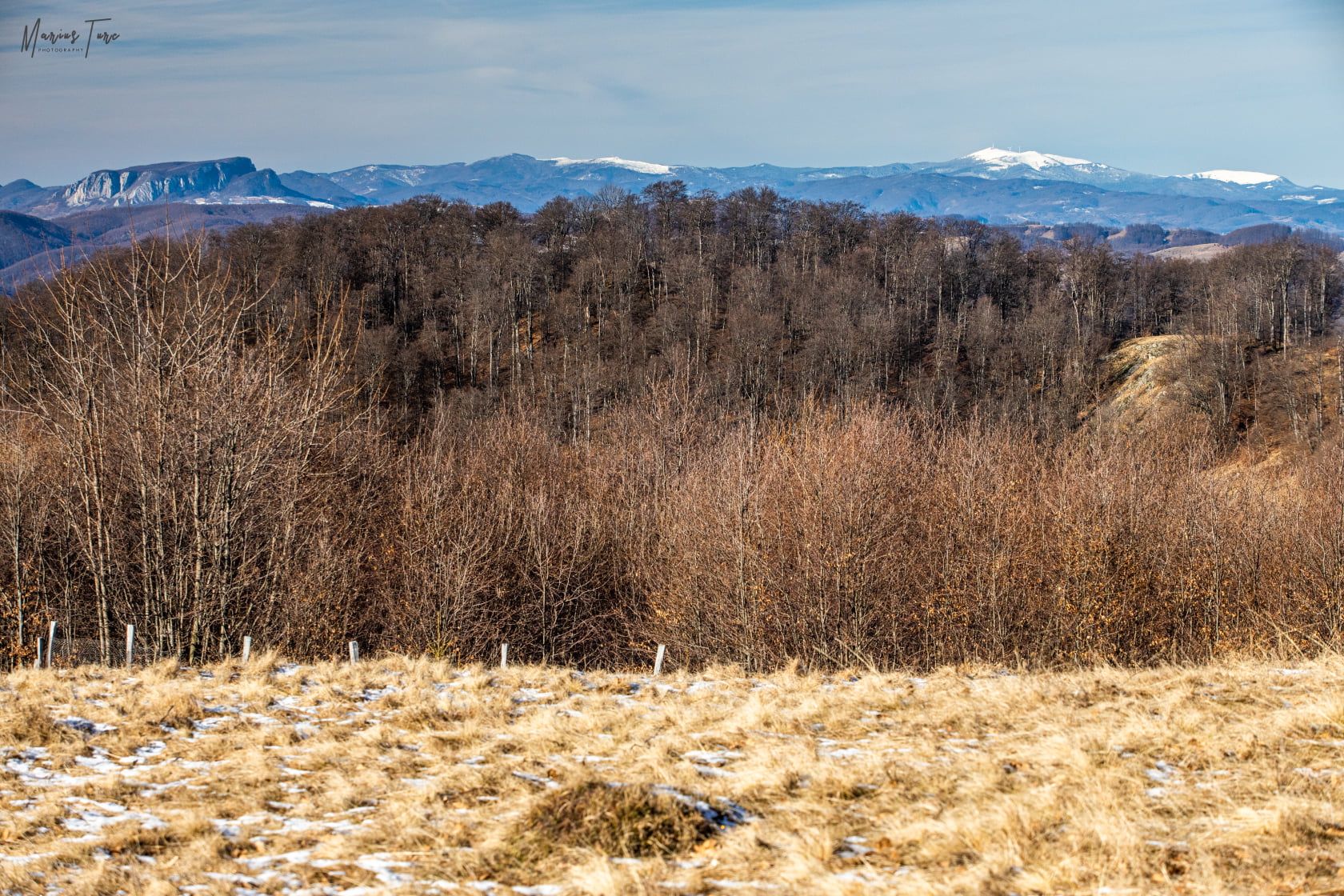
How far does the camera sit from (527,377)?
81.0 meters

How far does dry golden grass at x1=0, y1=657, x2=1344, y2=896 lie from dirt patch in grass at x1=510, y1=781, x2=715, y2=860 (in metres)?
0.02


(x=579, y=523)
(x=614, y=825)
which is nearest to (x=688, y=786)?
(x=614, y=825)

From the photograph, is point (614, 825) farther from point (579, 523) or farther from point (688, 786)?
point (579, 523)

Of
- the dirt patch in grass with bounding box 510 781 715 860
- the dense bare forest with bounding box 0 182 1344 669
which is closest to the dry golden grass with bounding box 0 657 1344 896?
the dirt patch in grass with bounding box 510 781 715 860

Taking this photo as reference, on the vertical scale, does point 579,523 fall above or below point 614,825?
below

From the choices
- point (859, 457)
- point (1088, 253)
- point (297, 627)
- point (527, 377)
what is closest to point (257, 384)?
point (297, 627)

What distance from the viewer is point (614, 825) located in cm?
650

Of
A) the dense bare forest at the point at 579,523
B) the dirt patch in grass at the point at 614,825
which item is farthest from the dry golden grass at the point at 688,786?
the dense bare forest at the point at 579,523

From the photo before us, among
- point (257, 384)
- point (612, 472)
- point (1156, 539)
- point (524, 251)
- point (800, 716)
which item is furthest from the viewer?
point (524, 251)

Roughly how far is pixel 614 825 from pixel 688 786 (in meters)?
0.95

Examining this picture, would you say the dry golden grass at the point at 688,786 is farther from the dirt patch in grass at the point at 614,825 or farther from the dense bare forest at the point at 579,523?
the dense bare forest at the point at 579,523

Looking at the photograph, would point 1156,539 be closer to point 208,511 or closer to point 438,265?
point 208,511

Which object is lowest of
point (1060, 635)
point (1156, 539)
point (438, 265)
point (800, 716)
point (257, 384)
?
point (1060, 635)

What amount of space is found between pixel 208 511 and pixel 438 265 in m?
76.6
